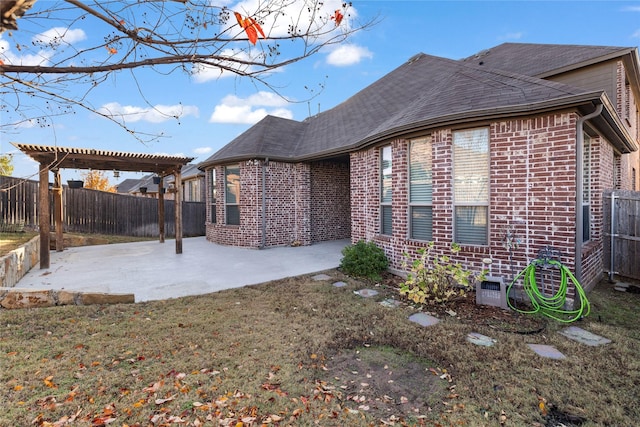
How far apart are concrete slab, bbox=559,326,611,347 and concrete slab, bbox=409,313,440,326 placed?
1.51 metres

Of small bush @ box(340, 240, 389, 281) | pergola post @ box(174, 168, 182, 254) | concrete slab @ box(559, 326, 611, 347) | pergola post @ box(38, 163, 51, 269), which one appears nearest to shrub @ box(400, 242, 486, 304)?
concrete slab @ box(559, 326, 611, 347)

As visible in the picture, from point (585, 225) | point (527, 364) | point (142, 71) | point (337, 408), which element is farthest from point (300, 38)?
point (585, 225)

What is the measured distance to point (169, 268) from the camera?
24.5ft

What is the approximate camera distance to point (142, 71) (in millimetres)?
3064

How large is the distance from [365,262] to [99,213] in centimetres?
1245

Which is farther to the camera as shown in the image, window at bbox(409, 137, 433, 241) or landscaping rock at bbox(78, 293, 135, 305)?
window at bbox(409, 137, 433, 241)

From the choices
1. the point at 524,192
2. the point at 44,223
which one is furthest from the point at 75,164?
the point at 524,192

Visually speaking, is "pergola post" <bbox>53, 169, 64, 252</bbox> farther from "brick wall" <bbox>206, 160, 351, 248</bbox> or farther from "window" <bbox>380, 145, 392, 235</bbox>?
"window" <bbox>380, 145, 392, 235</bbox>

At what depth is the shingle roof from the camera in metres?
7.81

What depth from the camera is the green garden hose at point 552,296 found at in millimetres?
4402

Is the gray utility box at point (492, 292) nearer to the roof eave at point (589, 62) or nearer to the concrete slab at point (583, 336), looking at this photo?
the concrete slab at point (583, 336)

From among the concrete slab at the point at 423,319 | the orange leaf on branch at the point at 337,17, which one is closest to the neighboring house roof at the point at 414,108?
the orange leaf on branch at the point at 337,17

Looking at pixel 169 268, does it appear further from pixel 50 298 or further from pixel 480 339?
pixel 480 339

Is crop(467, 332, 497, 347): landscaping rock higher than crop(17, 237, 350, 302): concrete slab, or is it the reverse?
crop(17, 237, 350, 302): concrete slab
